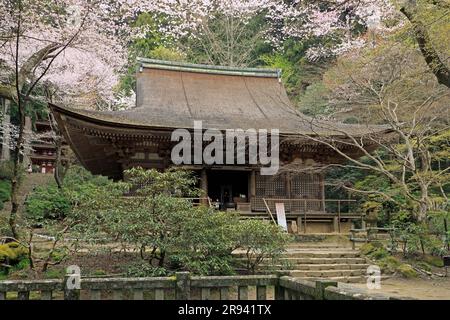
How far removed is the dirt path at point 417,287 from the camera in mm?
8906

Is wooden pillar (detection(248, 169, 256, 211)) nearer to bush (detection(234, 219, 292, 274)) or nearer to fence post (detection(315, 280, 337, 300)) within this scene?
bush (detection(234, 219, 292, 274))

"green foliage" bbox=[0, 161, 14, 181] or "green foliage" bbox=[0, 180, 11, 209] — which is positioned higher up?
"green foliage" bbox=[0, 161, 14, 181]

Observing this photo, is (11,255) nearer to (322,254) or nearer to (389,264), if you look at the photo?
(322,254)

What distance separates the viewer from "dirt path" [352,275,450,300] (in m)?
8.91

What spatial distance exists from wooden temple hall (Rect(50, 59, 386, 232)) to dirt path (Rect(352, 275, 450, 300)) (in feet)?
14.9

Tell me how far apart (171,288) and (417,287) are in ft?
27.3

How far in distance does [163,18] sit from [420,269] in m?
29.9

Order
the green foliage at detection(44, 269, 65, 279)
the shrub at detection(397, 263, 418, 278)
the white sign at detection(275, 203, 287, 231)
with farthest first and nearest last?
the white sign at detection(275, 203, 287, 231) → the shrub at detection(397, 263, 418, 278) → the green foliage at detection(44, 269, 65, 279)

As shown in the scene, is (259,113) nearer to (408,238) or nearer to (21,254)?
(408,238)

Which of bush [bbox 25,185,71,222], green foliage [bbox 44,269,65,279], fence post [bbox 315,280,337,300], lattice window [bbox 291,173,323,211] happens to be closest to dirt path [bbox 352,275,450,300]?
lattice window [bbox 291,173,323,211]

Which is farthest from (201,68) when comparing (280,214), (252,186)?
(280,214)

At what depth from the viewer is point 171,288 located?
3908 mm

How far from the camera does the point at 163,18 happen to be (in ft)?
115

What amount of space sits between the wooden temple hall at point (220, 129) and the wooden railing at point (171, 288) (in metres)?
9.25
